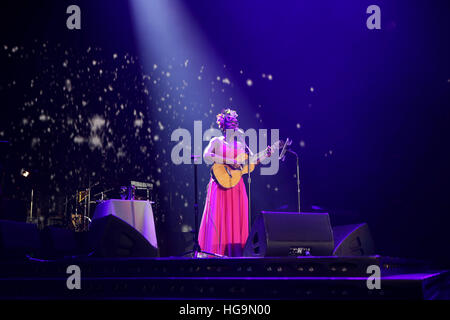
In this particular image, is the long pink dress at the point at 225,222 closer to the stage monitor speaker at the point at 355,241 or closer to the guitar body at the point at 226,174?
the guitar body at the point at 226,174

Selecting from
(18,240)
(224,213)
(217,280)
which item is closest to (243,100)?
(224,213)

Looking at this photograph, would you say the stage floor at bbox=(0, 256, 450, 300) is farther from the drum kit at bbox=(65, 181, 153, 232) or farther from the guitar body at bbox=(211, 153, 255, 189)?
the drum kit at bbox=(65, 181, 153, 232)

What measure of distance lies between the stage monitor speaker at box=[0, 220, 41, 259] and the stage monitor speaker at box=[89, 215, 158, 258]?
21.2 inches

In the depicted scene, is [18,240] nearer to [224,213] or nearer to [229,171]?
[224,213]

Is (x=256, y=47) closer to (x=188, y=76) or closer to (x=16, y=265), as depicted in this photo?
(x=188, y=76)

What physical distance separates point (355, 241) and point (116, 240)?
2246 mm

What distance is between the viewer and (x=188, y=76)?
6.43 m

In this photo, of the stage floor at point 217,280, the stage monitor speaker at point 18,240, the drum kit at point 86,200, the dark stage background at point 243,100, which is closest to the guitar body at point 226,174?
the dark stage background at point 243,100

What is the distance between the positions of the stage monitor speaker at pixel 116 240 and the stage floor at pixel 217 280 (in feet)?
0.77

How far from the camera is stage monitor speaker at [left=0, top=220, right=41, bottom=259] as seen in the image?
3.15 metres

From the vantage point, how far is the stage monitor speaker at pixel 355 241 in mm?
3807

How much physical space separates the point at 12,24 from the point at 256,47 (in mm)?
3633

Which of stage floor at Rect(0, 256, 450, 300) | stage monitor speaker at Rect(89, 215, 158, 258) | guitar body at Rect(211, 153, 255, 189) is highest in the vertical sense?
guitar body at Rect(211, 153, 255, 189)

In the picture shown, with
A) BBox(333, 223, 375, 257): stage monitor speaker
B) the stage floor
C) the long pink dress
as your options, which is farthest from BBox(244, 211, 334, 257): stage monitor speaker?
the long pink dress
